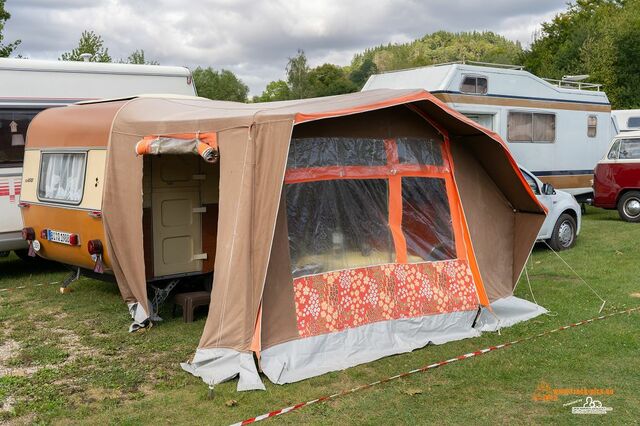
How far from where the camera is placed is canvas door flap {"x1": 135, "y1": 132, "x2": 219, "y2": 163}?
240 inches

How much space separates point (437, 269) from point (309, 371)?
1961 millimetres

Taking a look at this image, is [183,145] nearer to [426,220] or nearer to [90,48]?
[426,220]

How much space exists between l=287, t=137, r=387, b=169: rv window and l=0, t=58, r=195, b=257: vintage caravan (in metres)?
5.20

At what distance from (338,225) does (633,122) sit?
58.6 ft

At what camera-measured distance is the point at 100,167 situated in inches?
299

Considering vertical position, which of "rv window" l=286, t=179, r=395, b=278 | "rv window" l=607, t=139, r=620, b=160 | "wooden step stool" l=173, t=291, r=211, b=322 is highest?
"rv window" l=607, t=139, r=620, b=160

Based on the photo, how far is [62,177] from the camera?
8.37 metres

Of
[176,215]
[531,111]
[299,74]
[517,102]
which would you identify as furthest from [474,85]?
[299,74]

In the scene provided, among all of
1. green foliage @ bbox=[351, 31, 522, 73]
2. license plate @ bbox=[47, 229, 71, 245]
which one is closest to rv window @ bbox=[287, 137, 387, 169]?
license plate @ bbox=[47, 229, 71, 245]

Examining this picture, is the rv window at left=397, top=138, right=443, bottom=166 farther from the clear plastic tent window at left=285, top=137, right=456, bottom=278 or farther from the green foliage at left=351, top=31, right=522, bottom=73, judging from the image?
the green foliage at left=351, top=31, right=522, bottom=73

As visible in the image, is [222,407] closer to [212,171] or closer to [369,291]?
[369,291]

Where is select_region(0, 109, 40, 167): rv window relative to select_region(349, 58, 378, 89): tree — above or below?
below

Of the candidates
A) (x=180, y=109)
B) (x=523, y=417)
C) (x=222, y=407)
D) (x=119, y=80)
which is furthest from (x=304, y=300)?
(x=119, y=80)

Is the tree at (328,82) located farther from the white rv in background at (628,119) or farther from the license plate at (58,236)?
the license plate at (58,236)
